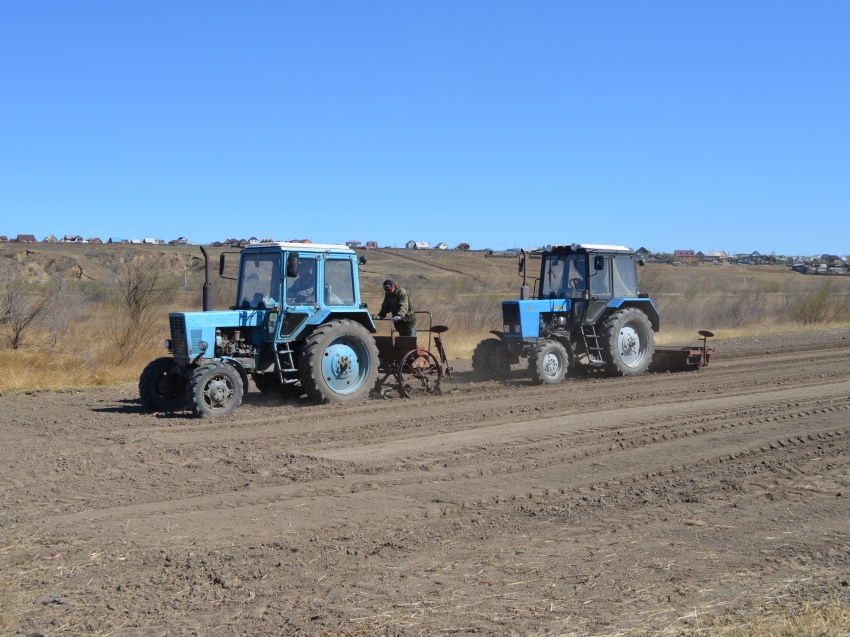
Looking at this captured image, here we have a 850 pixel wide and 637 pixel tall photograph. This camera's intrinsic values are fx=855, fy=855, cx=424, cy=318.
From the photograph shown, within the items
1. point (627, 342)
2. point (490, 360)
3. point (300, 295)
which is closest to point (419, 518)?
point (300, 295)

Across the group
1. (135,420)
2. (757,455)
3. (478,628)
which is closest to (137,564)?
(478,628)

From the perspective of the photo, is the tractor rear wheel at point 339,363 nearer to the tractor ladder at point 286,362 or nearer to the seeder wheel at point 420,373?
the tractor ladder at point 286,362

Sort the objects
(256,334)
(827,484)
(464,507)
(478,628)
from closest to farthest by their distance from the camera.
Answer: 1. (478,628)
2. (464,507)
3. (827,484)
4. (256,334)

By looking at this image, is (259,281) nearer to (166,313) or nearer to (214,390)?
(214,390)

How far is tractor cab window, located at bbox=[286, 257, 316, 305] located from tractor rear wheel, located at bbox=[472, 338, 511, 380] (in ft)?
13.5

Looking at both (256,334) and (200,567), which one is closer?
(200,567)

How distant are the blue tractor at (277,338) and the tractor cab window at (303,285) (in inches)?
0.5

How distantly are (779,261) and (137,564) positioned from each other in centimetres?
9204

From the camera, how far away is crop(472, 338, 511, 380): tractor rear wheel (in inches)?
591

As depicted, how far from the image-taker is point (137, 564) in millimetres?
5559

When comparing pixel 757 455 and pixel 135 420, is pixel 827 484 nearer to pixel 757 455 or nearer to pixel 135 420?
pixel 757 455

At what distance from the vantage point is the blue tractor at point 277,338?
434 inches

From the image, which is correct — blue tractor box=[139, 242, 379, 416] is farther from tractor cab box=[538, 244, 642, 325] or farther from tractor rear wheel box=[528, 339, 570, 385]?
tractor cab box=[538, 244, 642, 325]

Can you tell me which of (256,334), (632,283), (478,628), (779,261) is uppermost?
(779,261)
